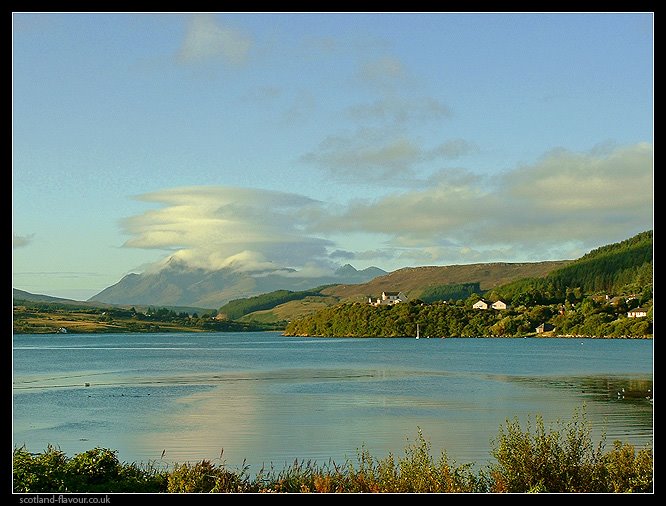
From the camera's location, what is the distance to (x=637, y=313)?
163m

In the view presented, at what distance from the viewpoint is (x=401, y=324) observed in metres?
186

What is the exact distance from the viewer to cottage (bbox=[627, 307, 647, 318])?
16043 centimetres

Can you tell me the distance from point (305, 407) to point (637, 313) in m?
→ 138

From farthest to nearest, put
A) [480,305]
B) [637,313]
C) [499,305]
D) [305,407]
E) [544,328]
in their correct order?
[480,305]
[499,305]
[544,328]
[637,313]
[305,407]

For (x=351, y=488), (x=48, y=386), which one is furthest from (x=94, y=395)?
(x=351, y=488)

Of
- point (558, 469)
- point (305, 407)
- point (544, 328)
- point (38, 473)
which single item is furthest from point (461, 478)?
point (544, 328)

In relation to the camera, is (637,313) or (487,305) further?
(487,305)

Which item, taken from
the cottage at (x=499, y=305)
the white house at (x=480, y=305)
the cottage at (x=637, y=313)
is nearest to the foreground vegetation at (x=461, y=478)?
the cottage at (x=637, y=313)

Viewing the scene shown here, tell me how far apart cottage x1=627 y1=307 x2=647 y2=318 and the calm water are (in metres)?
86.0

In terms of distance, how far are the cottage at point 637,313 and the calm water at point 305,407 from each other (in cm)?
8604

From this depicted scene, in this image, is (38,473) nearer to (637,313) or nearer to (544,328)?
(637,313)

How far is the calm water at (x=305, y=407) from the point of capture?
27.0 m

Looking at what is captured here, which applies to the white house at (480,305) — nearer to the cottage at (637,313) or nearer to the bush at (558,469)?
the cottage at (637,313)
